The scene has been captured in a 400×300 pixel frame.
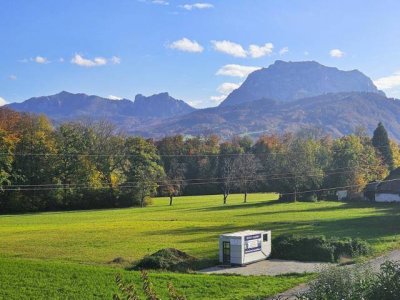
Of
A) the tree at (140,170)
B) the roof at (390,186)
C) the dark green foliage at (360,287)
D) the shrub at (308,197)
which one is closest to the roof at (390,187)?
the roof at (390,186)

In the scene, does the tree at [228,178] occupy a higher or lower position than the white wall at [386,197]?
higher

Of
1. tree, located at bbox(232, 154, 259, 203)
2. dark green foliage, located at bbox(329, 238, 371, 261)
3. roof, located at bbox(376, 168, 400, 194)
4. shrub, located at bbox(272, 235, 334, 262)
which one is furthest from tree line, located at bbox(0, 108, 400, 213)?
dark green foliage, located at bbox(329, 238, 371, 261)

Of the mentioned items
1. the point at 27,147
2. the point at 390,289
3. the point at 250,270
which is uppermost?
the point at 27,147

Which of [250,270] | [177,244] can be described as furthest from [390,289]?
[177,244]

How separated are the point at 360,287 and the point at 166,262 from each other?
2052cm

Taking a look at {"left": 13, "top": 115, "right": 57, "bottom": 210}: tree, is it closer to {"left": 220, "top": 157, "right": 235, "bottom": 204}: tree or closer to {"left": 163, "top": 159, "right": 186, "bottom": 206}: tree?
{"left": 163, "top": 159, "right": 186, "bottom": 206}: tree

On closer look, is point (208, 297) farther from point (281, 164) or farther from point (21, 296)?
point (281, 164)

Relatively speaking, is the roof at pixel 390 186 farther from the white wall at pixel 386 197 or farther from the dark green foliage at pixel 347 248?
the dark green foliage at pixel 347 248

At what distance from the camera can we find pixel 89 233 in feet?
172

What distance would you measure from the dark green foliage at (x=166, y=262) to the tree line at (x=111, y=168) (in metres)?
60.2

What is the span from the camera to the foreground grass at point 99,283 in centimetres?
2262

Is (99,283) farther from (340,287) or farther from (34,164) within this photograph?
(34,164)

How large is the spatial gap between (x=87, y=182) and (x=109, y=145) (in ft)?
41.6

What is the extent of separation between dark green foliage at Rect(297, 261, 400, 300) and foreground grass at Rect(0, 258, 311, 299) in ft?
33.3
